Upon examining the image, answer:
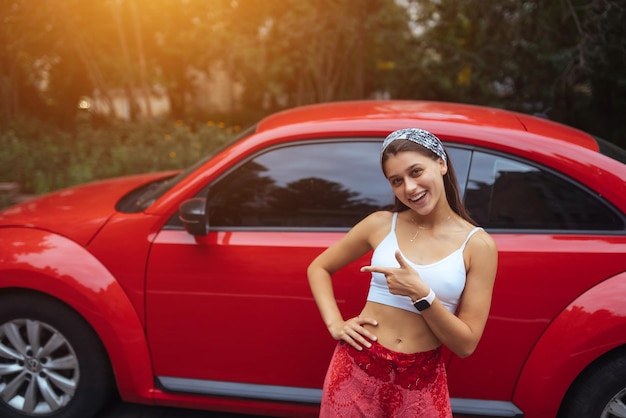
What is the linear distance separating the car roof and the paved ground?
61.9 inches

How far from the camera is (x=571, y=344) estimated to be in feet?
8.09

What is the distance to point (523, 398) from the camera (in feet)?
8.48

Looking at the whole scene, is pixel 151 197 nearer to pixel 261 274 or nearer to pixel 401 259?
pixel 261 274

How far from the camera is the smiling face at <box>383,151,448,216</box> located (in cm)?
173

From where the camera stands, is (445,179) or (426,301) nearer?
(426,301)

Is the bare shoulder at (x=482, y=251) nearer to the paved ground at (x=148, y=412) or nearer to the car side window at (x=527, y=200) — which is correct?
the car side window at (x=527, y=200)

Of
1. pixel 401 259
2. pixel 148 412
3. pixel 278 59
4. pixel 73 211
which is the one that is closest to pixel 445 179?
pixel 401 259

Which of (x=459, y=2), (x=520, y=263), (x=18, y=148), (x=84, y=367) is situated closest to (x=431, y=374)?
(x=520, y=263)

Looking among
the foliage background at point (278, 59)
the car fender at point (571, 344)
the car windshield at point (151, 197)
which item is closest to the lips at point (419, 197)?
the car fender at point (571, 344)

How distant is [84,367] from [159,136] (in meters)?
6.48

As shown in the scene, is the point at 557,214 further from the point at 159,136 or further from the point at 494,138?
the point at 159,136

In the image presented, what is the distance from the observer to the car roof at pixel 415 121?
274 centimetres

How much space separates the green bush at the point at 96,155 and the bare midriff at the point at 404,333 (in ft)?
20.5

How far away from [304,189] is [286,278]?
1.47 feet
